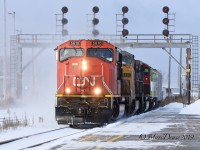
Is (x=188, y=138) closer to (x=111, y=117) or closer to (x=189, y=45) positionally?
(x=111, y=117)

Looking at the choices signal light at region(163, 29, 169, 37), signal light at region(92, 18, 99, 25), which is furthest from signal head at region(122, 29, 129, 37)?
signal light at region(163, 29, 169, 37)

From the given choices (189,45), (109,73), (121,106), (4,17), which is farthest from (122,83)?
(4,17)

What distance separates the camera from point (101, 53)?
24.8 metres

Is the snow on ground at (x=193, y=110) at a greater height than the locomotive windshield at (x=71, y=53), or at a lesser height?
lesser

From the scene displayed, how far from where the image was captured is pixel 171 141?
16531 mm

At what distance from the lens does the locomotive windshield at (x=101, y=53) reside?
973 inches

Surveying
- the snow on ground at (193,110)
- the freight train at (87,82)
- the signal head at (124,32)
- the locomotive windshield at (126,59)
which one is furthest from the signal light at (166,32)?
the freight train at (87,82)

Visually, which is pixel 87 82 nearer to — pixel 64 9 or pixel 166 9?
pixel 64 9

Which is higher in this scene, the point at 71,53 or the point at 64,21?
the point at 64,21

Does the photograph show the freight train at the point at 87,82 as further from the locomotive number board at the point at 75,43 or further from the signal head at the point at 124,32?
the signal head at the point at 124,32

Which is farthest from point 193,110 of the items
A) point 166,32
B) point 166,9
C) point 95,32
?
point 95,32

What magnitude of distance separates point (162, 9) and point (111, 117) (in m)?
20.8

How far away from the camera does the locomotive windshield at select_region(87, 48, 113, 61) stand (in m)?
24.7

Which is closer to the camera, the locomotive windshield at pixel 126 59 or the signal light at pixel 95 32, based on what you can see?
the locomotive windshield at pixel 126 59
